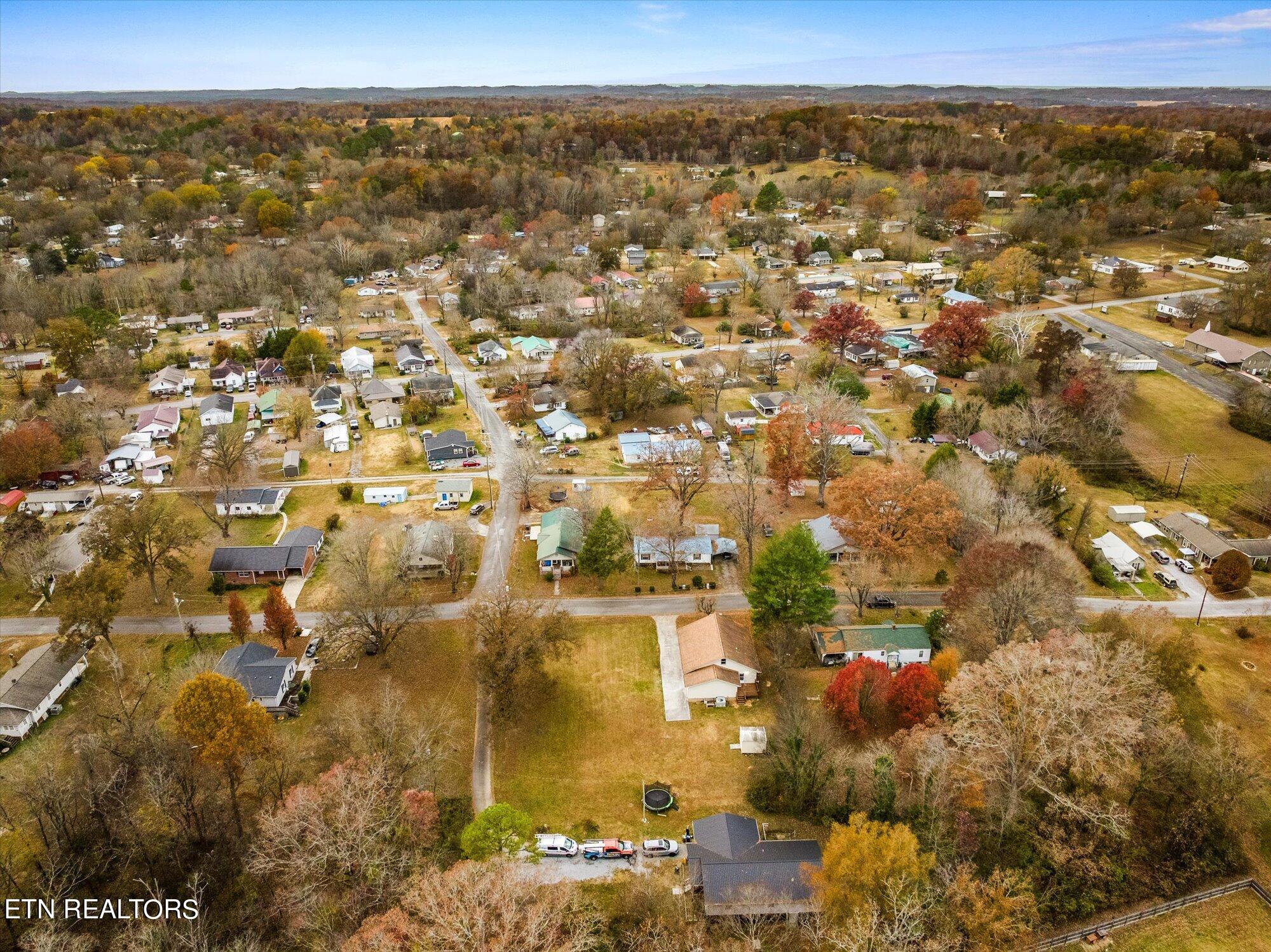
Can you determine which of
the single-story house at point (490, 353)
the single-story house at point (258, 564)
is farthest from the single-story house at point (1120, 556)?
the single-story house at point (490, 353)

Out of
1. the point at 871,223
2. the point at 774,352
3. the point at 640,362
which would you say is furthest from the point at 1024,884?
the point at 871,223

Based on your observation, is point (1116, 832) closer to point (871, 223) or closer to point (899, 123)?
point (871, 223)

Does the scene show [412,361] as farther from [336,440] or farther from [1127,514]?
[1127,514]

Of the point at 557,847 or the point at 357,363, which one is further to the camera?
the point at 357,363

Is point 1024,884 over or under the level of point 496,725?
over

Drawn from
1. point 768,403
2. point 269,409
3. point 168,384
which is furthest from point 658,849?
point 168,384

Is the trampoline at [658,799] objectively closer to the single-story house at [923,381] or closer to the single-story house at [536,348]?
the single-story house at [923,381]
